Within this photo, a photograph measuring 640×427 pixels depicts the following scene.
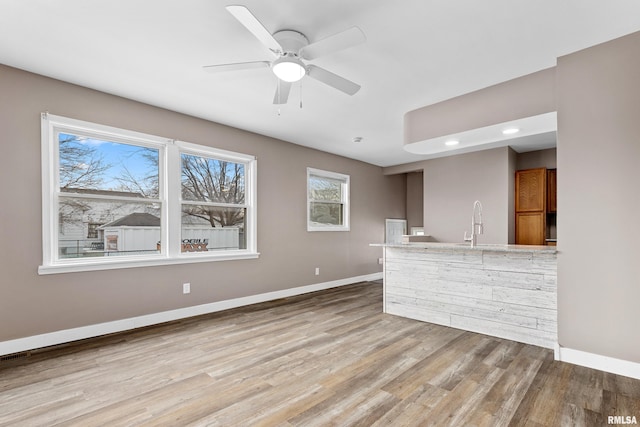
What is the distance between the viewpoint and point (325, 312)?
14.3 ft

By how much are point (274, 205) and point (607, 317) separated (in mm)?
4205

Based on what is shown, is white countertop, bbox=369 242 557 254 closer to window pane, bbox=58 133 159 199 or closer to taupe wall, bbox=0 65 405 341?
taupe wall, bbox=0 65 405 341

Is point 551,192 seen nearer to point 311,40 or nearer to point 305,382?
point 311,40

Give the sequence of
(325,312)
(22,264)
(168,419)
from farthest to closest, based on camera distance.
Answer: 1. (325,312)
2. (22,264)
3. (168,419)

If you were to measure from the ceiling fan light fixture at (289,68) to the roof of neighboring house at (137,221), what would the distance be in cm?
254

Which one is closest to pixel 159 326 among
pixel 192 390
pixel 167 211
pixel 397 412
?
pixel 167 211

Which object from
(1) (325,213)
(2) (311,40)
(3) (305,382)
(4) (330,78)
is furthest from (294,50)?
(1) (325,213)

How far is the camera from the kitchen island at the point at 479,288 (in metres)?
3.11

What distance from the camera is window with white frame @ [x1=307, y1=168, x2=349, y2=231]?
5.96 metres

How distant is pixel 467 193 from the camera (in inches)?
242

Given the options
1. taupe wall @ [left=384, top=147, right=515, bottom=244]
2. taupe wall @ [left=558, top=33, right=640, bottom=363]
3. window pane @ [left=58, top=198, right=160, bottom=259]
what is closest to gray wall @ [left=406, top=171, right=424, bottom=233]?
taupe wall @ [left=384, top=147, right=515, bottom=244]

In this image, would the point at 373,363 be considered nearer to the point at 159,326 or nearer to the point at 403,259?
the point at 403,259

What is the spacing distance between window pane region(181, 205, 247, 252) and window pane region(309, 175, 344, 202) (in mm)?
1587

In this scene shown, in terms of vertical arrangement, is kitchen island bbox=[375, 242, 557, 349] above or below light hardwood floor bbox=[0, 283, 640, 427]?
above
